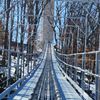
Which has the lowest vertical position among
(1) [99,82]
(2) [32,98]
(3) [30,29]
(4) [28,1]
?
(2) [32,98]

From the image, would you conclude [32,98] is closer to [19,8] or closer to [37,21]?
[19,8]

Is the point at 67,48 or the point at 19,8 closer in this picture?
the point at 19,8

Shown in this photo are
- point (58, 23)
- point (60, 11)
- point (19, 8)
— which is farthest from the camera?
point (58, 23)

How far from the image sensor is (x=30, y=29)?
29266 millimetres

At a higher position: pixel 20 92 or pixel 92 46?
pixel 92 46

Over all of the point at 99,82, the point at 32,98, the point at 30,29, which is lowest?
the point at 32,98

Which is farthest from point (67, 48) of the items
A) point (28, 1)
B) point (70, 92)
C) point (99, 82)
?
point (99, 82)

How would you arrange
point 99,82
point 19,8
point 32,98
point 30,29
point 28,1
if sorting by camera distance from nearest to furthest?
1. point 99,82
2. point 32,98
3. point 19,8
4. point 28,1
5. point 30,29

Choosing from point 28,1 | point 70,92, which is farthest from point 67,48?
point 70,92

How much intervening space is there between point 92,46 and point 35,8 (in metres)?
6.02

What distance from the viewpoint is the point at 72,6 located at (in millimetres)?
29906

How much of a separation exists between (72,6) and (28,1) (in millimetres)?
4977

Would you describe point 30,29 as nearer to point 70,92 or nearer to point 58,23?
point 58,23

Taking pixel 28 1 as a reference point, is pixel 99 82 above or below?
below
